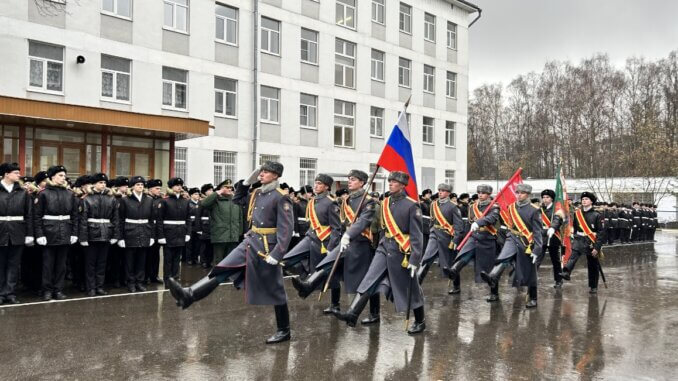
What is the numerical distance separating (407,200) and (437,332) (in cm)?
176

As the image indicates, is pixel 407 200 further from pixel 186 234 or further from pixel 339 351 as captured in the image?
pixel 186 234

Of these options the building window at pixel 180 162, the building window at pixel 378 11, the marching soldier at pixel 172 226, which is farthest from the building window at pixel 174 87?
the marching soldier at pixel 172 226

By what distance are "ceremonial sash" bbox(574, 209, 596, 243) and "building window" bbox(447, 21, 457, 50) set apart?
86.0ft

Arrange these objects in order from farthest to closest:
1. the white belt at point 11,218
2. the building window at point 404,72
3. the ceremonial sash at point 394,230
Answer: the building window at point 404,72, the white belt at point 11,218, the ceremonial sash at point 394,230

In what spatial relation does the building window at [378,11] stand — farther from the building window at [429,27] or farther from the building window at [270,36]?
the building window at [270,36]

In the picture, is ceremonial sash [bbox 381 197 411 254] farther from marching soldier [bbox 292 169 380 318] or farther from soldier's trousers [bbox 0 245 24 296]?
soldier's trousers [bbox 0 245 24 296]

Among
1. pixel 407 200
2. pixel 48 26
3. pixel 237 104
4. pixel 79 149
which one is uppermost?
pixel 48 26

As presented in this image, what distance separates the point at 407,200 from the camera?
7.72 metres

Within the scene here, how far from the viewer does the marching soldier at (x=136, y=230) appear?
10867 millimetres

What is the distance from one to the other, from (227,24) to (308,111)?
5561 mm

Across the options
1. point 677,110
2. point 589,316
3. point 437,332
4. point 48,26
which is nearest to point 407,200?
point 437,332

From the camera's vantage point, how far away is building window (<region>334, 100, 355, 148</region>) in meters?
30.1

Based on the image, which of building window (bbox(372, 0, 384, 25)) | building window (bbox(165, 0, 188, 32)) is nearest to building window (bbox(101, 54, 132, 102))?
building window (bbox(165, 0, 188, 32))

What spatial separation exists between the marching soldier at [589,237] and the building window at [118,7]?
17288 millimetres
